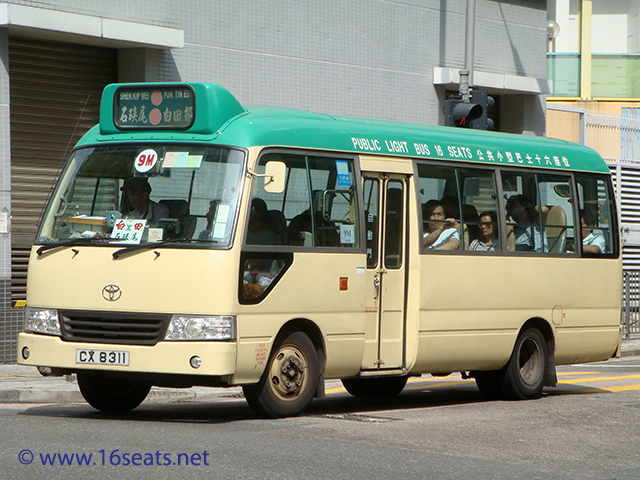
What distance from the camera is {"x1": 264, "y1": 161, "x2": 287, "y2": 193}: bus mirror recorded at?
9.50 metres

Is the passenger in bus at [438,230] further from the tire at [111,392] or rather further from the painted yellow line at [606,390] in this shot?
the tire at [111,392]

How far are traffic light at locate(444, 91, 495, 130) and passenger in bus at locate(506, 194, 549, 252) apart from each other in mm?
4529

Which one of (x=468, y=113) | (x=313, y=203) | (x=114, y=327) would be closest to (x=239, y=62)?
(x=468, y=113)

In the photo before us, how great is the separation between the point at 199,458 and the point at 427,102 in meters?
14.5

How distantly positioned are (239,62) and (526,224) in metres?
7.12

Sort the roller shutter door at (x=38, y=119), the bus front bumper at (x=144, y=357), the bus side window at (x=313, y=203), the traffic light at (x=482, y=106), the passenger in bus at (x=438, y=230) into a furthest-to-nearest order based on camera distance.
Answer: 1. the traffic light at (x=482, y=106)
2. the roller shutter door at (x=38, y=119)
3. the passenger in bus at (x=438, y=230)
4. the bus side window at (x=313, y=203)
5. the bus front bumper at (x=144, y=357)

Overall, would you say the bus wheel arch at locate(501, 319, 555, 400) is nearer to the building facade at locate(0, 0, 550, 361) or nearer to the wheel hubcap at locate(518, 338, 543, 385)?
the wheel hubcap at locate(518, 338, 543, 385)

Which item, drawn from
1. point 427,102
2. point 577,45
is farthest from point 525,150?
point 577,45

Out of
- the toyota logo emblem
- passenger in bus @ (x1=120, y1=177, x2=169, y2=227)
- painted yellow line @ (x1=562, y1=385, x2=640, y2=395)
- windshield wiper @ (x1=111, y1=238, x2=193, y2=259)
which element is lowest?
painted yellow line @ (x1=562, y1=385, x2=640, y2=395)

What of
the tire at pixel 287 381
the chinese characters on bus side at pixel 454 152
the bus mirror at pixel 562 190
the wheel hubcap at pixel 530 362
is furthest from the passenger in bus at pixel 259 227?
the bus mirror at pixel 562 190

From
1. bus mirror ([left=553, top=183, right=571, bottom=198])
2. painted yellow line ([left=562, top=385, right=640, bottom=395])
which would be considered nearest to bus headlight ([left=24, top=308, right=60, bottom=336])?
bus mirror ([left=553, top=183, right=571, bottom=198])

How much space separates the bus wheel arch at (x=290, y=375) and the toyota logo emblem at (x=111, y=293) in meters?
1.32

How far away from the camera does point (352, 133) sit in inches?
417

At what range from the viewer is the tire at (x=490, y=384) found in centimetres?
1236
